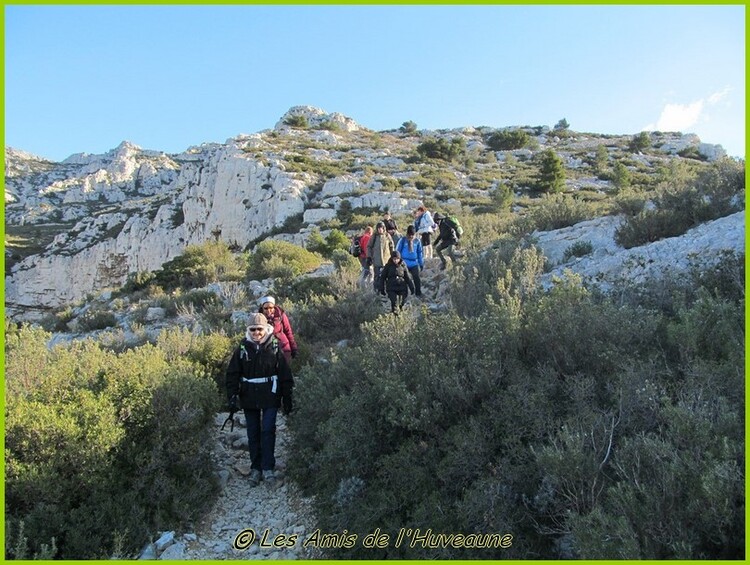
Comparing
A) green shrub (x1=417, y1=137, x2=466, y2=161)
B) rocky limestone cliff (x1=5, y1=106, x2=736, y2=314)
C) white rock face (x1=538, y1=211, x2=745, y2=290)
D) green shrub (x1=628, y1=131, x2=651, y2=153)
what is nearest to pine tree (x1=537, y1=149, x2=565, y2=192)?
rocky limestone cliff (x1=5, y1=106, x2=736, y2=314)

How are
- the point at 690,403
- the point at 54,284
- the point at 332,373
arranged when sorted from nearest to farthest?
the point at 690,403, the point at 332,373, the point at 54,284

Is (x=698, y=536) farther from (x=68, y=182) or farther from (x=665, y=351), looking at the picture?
(x=68, y=182)

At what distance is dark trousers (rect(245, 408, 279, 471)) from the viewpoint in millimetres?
4855

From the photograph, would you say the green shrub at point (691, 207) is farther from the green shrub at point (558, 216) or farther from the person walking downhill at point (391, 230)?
the person walking downhill at point (391, 230)

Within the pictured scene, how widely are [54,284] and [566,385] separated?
138 feet

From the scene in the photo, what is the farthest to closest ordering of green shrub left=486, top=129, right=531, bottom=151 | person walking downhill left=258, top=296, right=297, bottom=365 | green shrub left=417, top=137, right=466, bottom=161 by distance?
green shrub left=486, top=129, right=531, bottom=151 < green shrub left=417, top=137, right=466, bottom=161 < person walking downhill left=258, top=296, right=297, bottom=365

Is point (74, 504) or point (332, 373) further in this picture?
point (332, 373)

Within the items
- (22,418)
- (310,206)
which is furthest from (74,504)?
(310,206)

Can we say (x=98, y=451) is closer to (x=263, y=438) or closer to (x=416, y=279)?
(x=263, y=438)

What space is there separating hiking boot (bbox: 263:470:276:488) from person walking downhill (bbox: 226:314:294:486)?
0.07 ft

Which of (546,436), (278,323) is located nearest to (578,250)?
(278,323)

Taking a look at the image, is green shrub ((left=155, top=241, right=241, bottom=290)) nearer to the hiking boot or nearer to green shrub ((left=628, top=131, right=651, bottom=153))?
the hiking boot

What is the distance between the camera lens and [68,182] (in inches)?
2640

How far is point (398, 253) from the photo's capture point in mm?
8852
